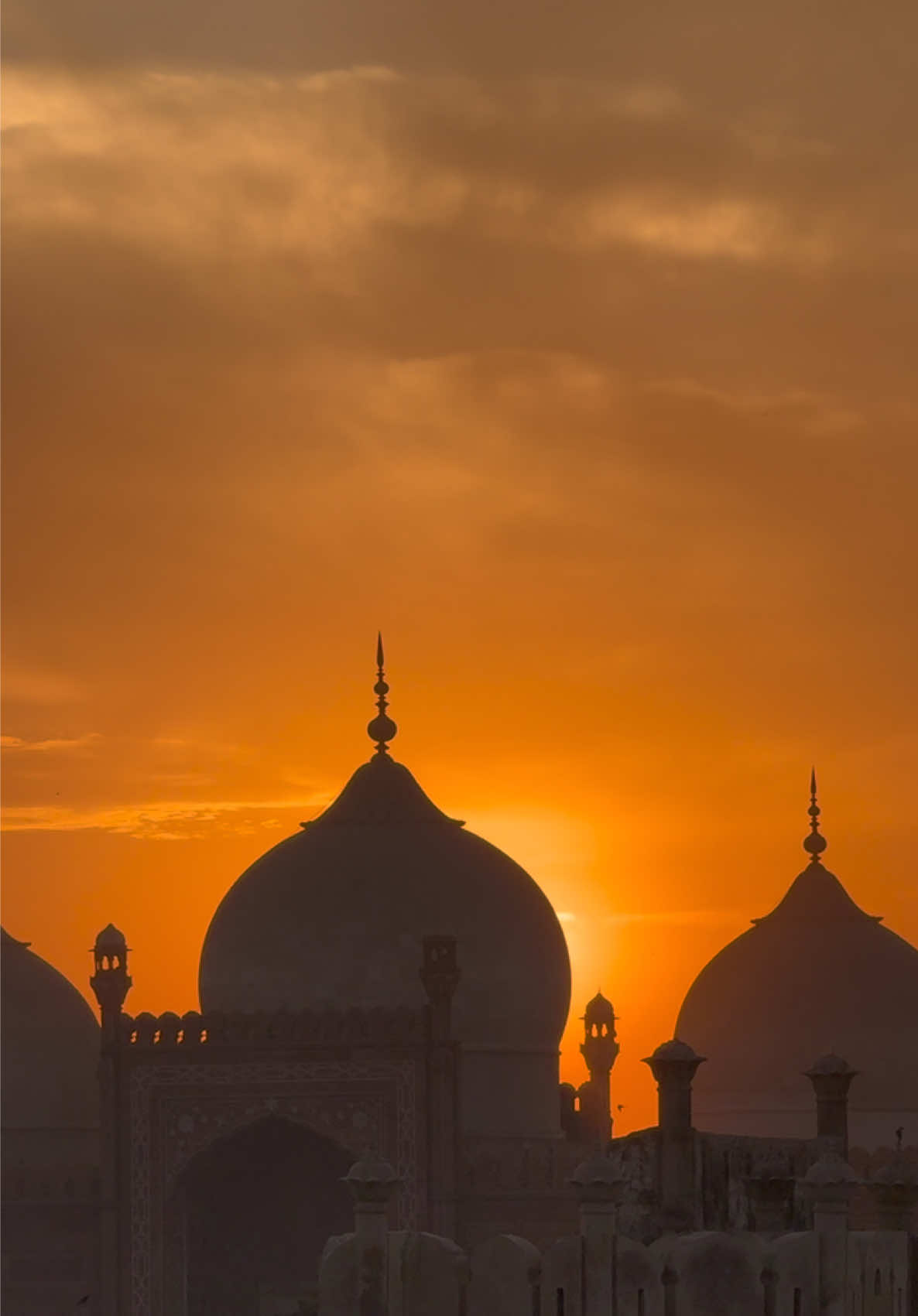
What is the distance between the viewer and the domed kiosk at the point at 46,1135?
35.9 metres

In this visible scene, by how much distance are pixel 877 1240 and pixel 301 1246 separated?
575 inches

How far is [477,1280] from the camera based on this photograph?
858 inches

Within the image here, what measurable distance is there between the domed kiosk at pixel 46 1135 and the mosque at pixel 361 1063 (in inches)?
1.2

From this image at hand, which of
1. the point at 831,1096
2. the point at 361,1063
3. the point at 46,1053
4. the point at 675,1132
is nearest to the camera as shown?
the point at 675,1132

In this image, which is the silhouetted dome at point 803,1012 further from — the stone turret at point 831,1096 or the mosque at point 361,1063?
the stone turret at point 831,1096

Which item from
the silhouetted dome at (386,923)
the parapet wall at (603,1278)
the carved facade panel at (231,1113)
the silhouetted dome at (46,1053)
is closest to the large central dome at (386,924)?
the silhouetted dome at (386,923)

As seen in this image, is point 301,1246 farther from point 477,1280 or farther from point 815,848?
point 477,1280

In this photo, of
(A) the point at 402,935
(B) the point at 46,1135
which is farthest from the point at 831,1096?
(B) the point at 46,1135

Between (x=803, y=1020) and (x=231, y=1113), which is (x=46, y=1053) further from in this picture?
(x=803, y=1020)

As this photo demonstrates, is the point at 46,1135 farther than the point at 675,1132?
Yes

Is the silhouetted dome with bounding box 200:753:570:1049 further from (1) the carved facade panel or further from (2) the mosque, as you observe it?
(1) the carved facade panel

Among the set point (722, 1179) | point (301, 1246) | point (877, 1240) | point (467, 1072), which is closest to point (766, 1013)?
point (467, 1072)

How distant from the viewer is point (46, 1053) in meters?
38.6

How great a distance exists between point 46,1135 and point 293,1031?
4108 mm
